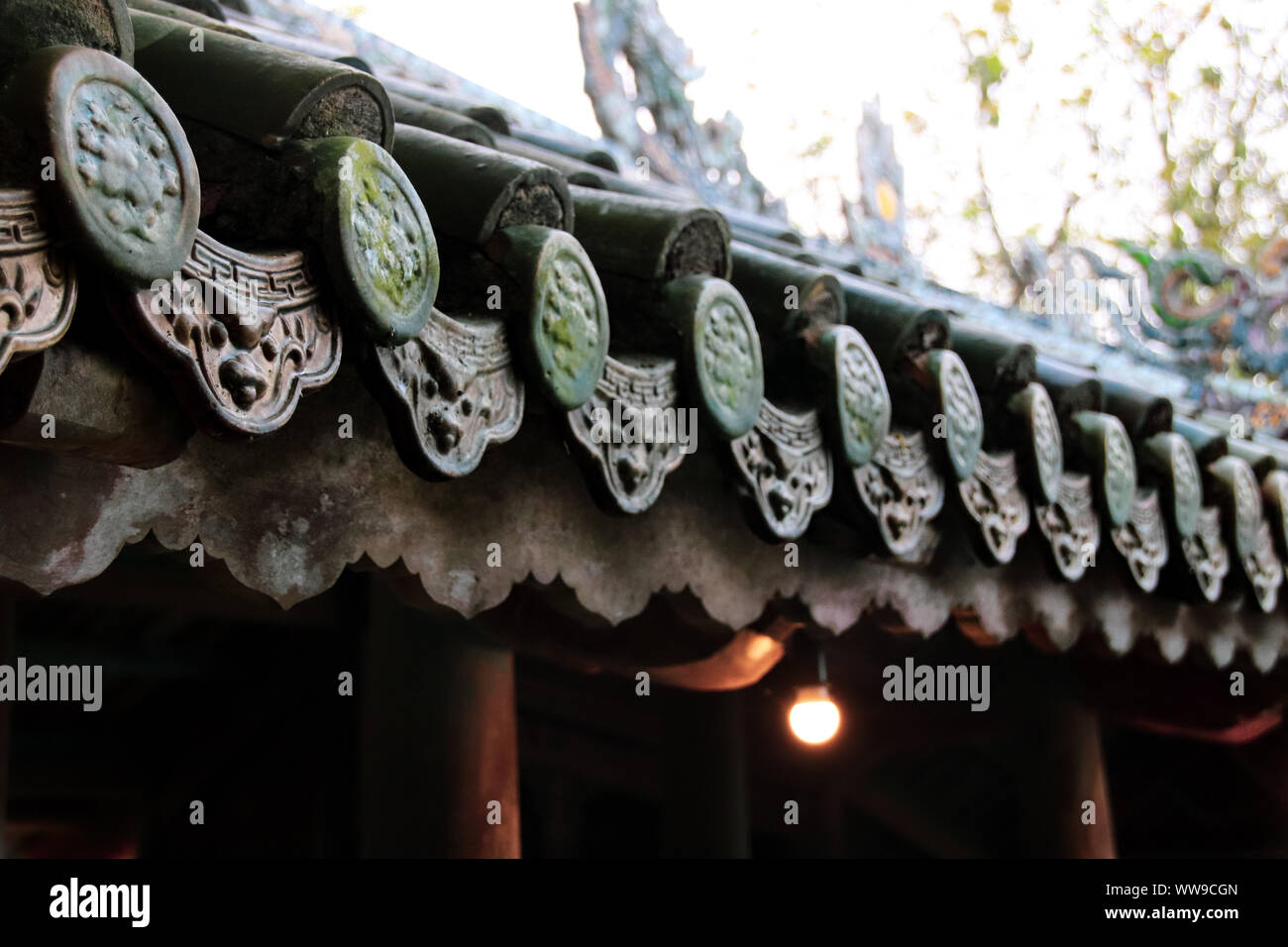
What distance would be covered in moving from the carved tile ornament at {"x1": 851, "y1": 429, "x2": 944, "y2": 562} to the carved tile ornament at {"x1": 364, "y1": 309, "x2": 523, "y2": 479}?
734mm

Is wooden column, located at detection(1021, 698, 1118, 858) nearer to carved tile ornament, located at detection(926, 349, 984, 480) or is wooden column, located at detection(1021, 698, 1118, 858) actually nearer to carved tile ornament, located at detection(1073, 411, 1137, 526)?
carved tile ornament, located at detection(1073, 411, 1137, 526)

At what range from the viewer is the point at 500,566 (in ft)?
6.38

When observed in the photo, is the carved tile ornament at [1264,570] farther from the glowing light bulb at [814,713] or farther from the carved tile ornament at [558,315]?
the carved tile ornament at [558,315]

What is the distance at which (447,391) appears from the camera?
4.97 feet

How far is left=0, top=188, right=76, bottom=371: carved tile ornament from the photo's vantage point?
1.06 m

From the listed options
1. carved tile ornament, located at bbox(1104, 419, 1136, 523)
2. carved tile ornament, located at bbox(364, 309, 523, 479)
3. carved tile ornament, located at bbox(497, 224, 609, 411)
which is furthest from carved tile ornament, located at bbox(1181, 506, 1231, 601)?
carved tile ornament, located at bbox(364, 309, 523, 479)

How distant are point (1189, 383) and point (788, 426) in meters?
5.04

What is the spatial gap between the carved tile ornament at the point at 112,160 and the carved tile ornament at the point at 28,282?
2 cm

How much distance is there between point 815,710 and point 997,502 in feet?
3.58

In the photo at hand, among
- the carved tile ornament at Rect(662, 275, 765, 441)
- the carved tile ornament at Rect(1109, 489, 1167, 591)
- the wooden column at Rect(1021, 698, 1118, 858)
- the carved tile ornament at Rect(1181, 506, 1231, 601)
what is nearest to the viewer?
the carved tile ornament at Rect(662, 275, 765, 441)
